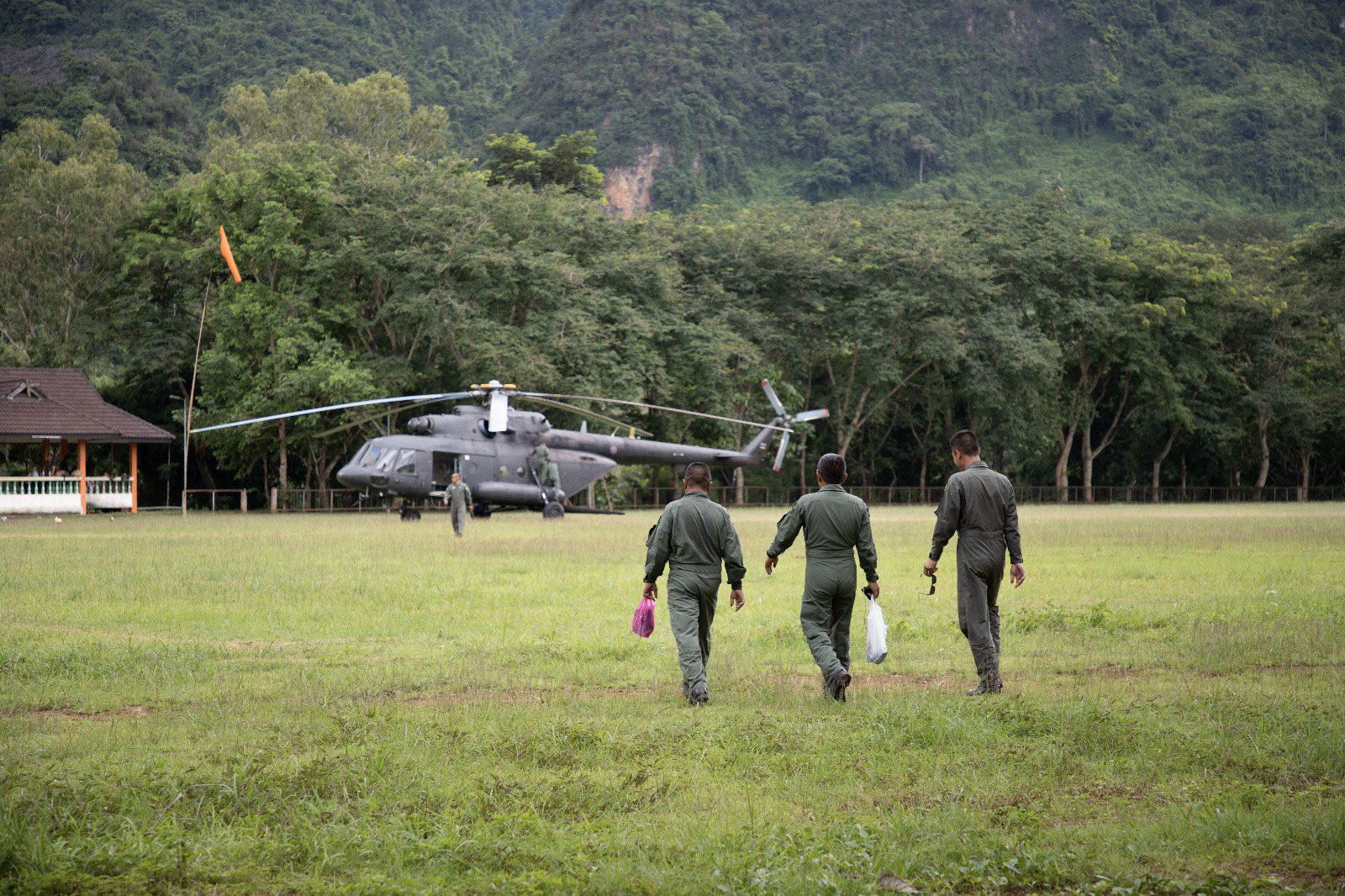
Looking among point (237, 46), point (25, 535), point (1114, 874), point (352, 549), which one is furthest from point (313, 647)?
point (237, 46)

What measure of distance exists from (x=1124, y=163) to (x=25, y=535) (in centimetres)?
8538

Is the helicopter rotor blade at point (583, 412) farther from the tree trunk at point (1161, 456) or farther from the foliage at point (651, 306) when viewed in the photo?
the tree trunk at point (1161, 456)

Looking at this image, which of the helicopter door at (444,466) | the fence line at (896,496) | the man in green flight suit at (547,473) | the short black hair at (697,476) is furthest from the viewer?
the fence line at (896,496)

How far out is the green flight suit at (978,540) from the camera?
29.3ft

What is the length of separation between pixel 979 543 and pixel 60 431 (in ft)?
104

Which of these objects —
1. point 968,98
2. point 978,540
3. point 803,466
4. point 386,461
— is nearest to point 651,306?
point 803,466

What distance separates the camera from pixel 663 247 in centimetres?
4859

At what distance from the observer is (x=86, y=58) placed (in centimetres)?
7662

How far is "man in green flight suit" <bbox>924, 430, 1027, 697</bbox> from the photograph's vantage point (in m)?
8.94

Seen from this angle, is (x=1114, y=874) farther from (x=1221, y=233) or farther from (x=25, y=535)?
(x=1221, y=233)

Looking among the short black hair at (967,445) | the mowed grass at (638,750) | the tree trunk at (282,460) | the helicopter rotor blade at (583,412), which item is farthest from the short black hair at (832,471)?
the tree trunk at (282,460)

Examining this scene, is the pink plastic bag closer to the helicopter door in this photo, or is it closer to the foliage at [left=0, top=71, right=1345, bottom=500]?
the helicopter door

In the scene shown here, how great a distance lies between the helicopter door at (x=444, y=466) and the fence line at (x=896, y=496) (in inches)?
466

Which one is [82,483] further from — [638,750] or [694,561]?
[638,750]
